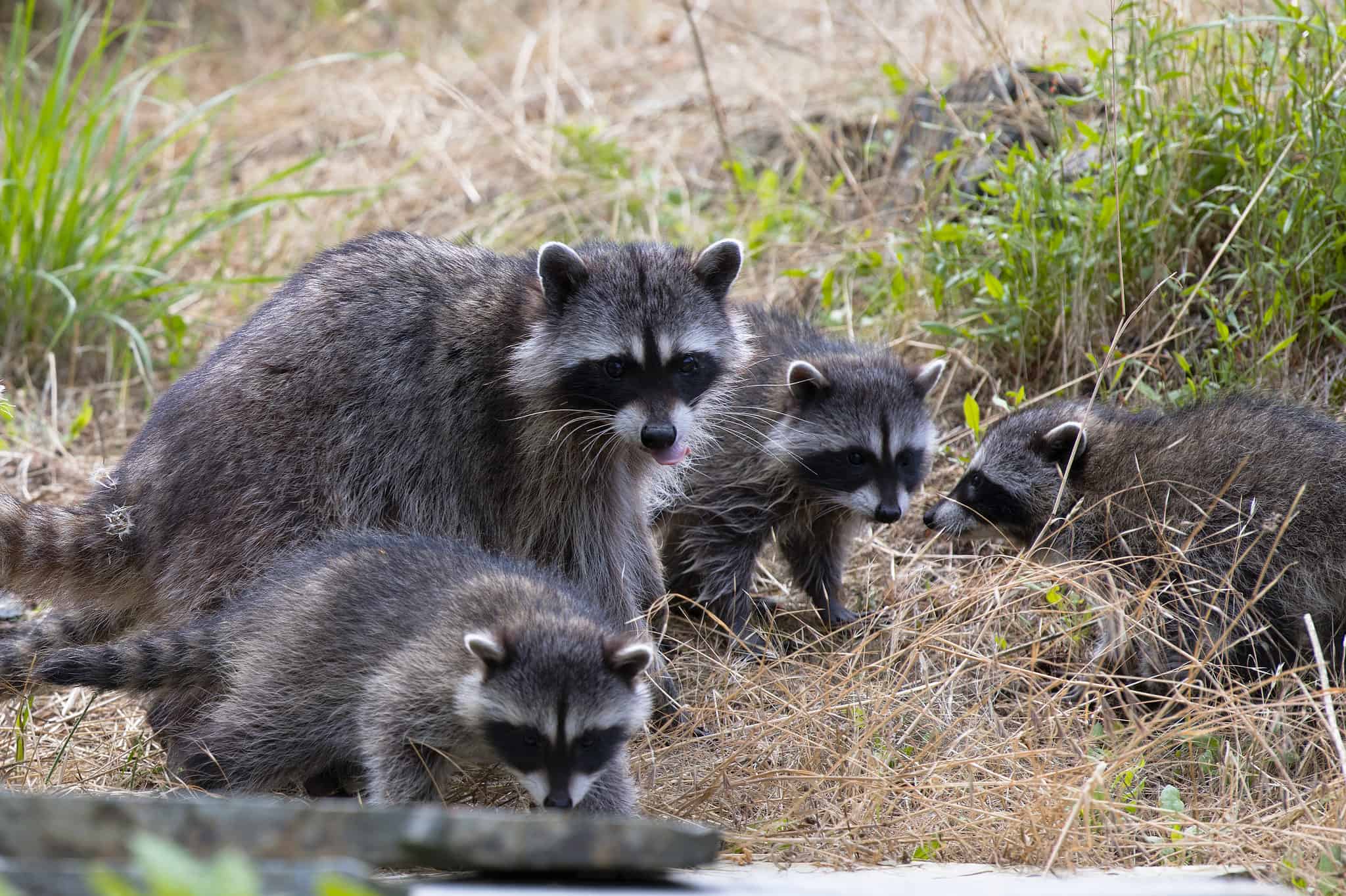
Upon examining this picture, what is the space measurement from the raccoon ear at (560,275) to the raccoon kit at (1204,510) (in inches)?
62.0

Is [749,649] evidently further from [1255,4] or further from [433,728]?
[1255,4]

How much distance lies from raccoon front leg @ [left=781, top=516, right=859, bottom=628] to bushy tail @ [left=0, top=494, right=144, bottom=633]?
231cm

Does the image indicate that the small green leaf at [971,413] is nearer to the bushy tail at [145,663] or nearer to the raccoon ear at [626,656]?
the raccoon ear at [626,656]

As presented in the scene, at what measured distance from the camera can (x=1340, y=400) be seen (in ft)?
15.6

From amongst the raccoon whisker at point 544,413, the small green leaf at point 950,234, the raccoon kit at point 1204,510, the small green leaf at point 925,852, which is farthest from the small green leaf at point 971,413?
the small green leaf at point 925,852

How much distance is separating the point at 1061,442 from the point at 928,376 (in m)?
0.61

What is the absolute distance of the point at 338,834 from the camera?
6.03 feet

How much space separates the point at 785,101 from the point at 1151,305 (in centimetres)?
309

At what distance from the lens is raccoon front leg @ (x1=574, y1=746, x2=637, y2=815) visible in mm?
3291

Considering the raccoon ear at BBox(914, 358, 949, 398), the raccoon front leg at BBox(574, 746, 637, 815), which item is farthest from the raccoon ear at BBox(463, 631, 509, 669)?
the raccoon ear at BBox(914, 358, 949, 398)

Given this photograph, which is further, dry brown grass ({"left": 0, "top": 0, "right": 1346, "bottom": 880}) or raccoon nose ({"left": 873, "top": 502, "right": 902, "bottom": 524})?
raccoon nose ({"left": 873, "top": 502, "right": 902, "bottom": 524})

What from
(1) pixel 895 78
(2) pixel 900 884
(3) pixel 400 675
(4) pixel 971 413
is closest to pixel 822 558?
(4) pixel 971 413

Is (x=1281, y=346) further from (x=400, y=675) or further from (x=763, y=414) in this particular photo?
(x=400, y=675)

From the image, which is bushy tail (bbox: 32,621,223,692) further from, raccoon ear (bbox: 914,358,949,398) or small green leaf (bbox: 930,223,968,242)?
small green leaf (bbox: 930,223,968,242)
